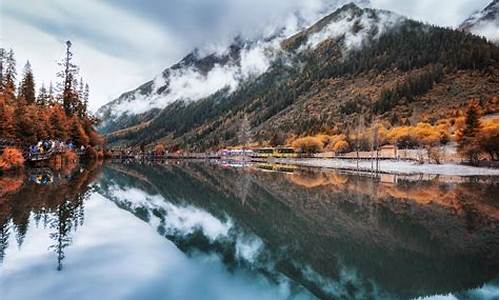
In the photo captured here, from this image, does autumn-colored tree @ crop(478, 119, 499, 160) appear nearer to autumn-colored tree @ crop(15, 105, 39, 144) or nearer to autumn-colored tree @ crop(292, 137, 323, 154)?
autumn-colored tree @ crop(15, 105, 39, 144)

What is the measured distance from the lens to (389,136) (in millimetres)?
103625

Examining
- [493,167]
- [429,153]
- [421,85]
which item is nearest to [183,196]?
[493,167]

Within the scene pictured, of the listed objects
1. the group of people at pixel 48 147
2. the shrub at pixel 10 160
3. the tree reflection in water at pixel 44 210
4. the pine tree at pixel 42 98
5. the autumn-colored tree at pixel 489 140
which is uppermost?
the pine tree at pixel 42 98

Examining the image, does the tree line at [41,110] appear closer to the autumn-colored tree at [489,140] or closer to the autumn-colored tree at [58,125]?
the autumn-colored tree at [58,125]

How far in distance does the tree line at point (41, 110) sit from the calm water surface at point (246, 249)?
2329 centimetres

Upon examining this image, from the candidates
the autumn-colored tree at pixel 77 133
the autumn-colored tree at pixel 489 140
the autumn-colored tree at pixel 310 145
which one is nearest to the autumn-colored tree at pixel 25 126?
the autumn-colored tree at pixel 77 133

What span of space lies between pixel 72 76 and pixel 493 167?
66597 mm

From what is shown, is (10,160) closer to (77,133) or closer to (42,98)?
(77,133)

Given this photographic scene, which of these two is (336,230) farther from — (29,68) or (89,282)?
(29,68)

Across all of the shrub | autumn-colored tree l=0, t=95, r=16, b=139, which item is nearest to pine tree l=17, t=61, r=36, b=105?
autumn-colored tree l=0, t=95, r=16, b=139

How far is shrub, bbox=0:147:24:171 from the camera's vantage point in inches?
1439

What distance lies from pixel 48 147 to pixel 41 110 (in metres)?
4.84

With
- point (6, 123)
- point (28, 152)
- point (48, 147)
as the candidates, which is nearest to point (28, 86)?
point (48, 147)

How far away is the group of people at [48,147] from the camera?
48950 millimetres
